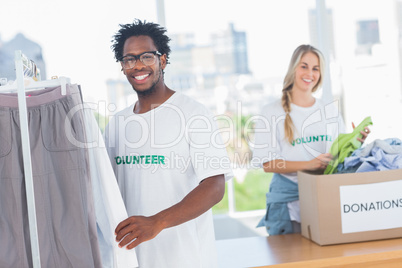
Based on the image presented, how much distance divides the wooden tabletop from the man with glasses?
237mm

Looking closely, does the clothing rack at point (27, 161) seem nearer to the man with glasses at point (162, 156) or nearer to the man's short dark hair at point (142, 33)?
the man with glasses at point (162, 156)

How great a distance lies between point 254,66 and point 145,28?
13.0 ft

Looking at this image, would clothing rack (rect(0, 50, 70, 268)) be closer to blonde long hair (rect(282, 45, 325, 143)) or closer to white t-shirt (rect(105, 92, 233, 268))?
white t-shirt (rect(105, 92, 233, 268))

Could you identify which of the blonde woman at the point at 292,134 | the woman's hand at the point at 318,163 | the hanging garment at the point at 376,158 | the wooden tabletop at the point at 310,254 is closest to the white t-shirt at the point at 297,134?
the blonde woman at the point at 292,134

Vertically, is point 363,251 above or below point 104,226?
below

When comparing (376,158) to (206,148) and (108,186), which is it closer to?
(206,148)

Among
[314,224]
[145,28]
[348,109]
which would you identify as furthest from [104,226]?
[348,109]

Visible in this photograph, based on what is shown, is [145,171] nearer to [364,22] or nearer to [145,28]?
[145,28]

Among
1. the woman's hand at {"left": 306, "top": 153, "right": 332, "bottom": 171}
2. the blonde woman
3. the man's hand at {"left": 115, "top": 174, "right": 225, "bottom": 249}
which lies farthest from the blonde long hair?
the man's hand at {"left": 115, "top": 174, "right": 225, "bottom": 249}

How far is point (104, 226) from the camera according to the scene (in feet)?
5.29

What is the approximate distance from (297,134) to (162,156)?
3.70 ft

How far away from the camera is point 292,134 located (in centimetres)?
260

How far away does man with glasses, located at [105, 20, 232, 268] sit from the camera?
65.3 inches

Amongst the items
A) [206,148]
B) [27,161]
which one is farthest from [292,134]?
[27,161]
